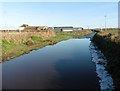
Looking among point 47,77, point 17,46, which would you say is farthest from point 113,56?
point 17,46

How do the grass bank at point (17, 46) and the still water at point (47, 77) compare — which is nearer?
the still water at point (47, 77)

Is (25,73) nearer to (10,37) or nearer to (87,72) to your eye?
(87,72)

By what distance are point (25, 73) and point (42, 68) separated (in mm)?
2810

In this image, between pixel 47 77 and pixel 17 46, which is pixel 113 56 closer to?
pixel 47 77

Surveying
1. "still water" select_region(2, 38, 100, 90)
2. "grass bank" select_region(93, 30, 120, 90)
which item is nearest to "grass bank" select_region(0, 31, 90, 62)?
"still water" select_region(2, 38, 100, 90)

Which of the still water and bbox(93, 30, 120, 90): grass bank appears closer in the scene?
bbox(93, 30, 120, 90): grass bank

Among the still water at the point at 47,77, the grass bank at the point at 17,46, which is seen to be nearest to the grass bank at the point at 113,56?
the still water at the point at 47,77

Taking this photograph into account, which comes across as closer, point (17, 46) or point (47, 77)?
point (47, 77)

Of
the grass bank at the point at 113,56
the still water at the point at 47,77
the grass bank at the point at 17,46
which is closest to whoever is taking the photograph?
the grass bank at the point at 113,56

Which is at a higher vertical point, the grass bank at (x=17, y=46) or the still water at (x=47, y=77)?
the grass bank at (x=17, y=46)

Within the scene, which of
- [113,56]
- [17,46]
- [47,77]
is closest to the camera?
[47,77]

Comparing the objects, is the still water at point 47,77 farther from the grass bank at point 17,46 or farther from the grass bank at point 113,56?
the grass bank at point 17,46

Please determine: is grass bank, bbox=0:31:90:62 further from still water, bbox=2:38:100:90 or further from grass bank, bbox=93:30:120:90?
grass bank, bbox=93:30:120:90

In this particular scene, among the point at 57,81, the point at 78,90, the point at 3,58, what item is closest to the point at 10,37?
the point at 3,58
